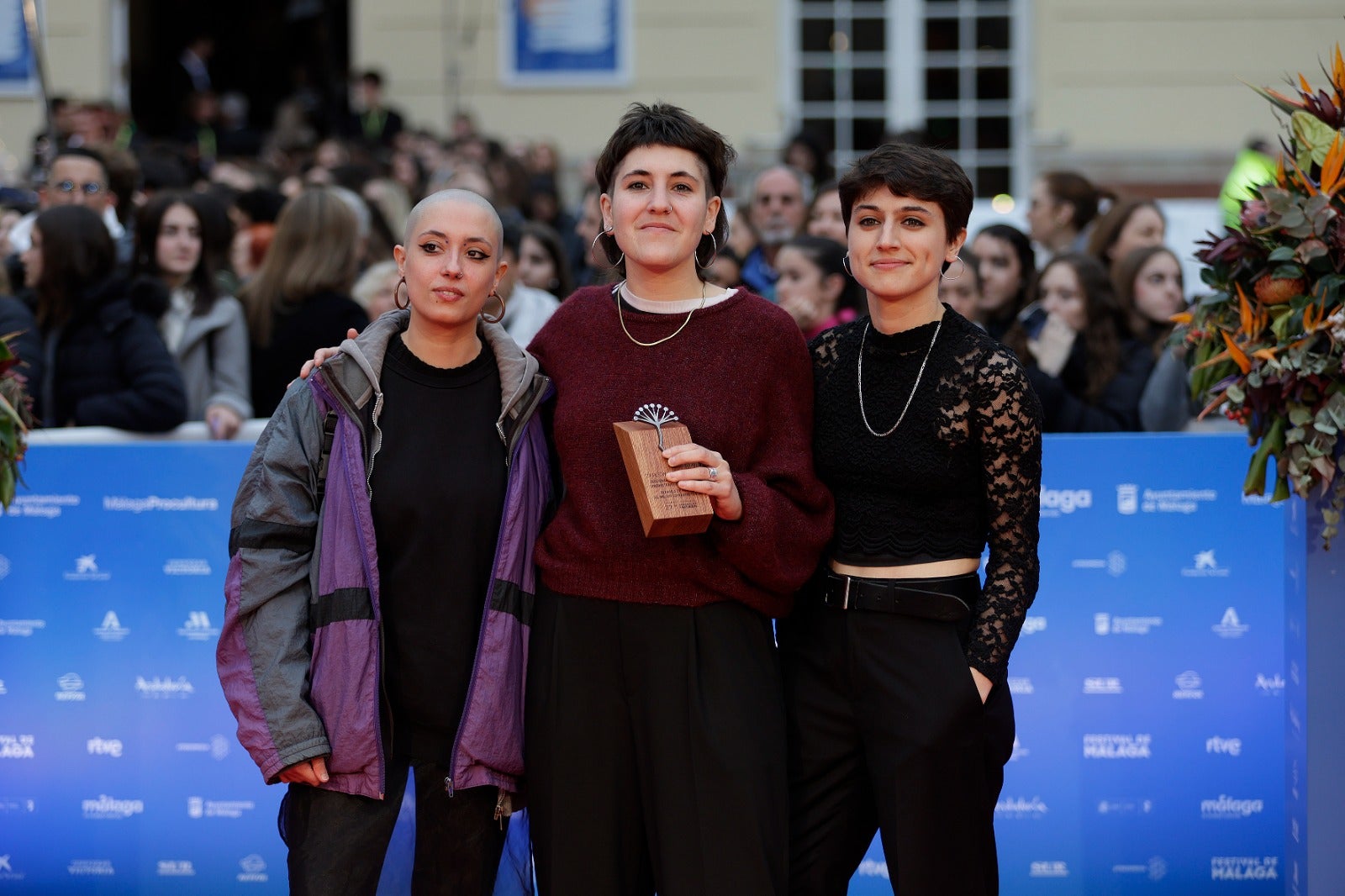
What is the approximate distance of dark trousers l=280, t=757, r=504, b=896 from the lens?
356 cm

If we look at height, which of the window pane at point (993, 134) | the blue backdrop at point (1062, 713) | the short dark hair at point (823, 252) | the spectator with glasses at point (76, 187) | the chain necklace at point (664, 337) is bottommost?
the blue backdrop at point (1062, 713)

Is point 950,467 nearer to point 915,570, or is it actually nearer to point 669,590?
point 915,570

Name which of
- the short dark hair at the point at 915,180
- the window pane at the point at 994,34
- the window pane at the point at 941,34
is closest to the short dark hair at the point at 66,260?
the short dark hair at the point at 915,180

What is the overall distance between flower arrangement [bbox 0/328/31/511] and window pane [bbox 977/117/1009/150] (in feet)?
37.4

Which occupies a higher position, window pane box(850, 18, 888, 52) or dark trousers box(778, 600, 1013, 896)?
window pane box(850, 18, 888, 52)

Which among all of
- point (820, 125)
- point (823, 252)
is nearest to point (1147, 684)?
point (823, 252)

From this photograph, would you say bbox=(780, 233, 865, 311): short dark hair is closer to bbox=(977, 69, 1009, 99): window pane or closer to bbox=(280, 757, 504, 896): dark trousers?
bbox=(280, 757, 504, 896): dark trousers

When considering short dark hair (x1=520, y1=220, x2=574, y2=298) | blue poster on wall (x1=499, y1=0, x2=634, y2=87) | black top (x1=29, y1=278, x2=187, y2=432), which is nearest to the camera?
black top (x1=29, y1=278, x2=187, y2=432)

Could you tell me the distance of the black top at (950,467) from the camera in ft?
11.2

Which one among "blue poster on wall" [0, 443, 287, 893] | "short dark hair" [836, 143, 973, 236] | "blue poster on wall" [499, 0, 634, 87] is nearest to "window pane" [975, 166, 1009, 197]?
"blue poster on wall" [499, 0, 634, 87]

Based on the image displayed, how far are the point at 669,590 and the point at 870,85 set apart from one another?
11792 mm

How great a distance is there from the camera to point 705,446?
137 inches

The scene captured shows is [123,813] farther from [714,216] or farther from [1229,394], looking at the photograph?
[1229,394]

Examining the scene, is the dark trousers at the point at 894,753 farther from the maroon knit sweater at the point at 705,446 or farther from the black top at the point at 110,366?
the black top at the point at 110,366
